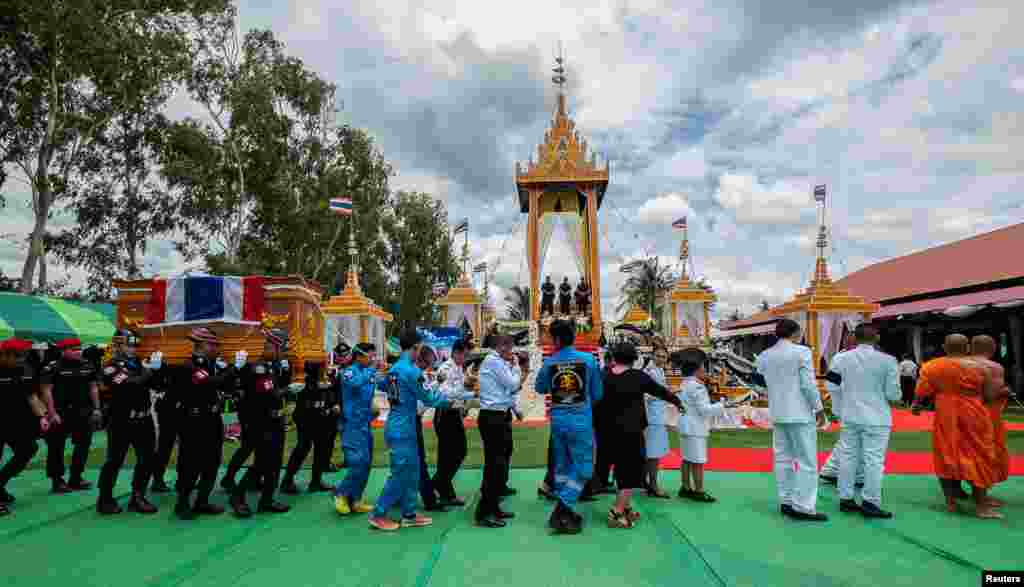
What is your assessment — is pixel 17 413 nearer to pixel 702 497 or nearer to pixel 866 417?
pixel 702 497

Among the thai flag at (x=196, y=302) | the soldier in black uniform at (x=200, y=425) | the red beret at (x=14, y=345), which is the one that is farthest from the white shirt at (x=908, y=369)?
the red beret at (x=14, y=345)

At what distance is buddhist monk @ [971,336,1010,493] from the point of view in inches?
200

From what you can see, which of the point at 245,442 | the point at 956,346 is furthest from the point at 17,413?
the point at 956,346

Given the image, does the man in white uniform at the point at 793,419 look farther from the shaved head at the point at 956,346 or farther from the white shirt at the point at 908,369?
the white shirt at the point at 908,369

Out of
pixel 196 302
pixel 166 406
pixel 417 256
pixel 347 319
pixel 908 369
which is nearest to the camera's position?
pixel 166 406

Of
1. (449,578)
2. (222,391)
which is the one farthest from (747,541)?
(222,391)

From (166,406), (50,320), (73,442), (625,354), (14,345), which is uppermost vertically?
(50,320)

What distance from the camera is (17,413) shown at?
5.73 m

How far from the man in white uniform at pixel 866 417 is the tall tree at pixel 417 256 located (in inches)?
1120

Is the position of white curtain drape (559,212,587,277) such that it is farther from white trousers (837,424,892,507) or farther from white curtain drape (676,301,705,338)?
white trousers (837,424,892,507)

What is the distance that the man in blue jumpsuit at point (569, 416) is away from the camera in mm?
4637

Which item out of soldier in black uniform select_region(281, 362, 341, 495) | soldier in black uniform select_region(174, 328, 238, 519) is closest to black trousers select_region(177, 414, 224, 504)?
soldier in black uniform select_region(174, 328, 238, 519)

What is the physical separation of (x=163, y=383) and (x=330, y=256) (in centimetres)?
2283

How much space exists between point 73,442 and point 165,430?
194cm
